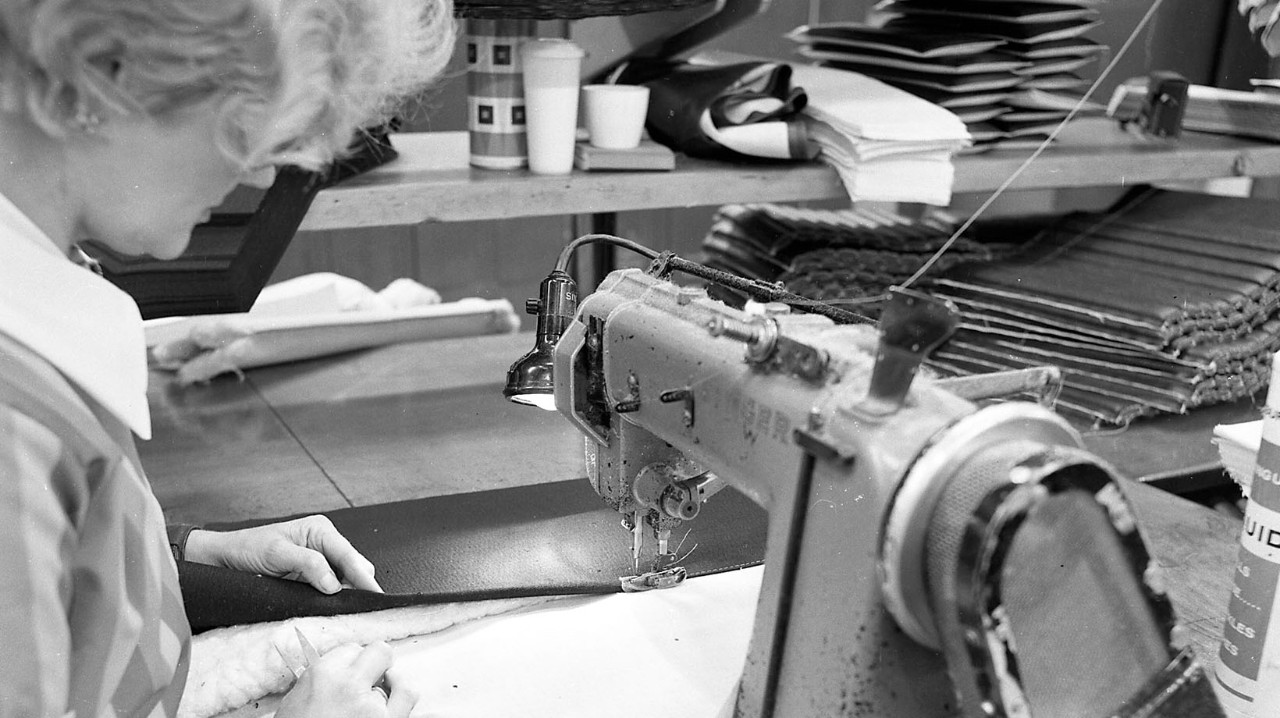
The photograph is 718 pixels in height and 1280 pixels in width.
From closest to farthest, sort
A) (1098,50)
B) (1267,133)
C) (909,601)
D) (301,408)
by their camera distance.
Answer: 1. (909,601)
2. (301,408)
3. (1098,50)
4. (1267,133)

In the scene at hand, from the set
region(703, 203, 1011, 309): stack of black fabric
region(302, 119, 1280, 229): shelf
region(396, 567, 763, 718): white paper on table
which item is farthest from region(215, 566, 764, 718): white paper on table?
region(703, 203, 1011, 309): stack of black fabric

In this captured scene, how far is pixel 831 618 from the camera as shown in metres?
0.67

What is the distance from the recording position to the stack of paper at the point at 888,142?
5.45 ft

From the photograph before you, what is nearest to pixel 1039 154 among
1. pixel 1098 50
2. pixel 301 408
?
pixel 1098 50

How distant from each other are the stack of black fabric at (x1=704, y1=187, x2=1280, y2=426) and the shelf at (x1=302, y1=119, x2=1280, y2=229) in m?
0.14

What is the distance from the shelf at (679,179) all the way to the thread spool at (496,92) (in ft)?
0.10

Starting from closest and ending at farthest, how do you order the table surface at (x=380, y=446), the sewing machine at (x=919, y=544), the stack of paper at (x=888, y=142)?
1. the sewing machine at (x=919, y=544)
2. the table surface at (x=380, y=446)
3. the stack of paper at (x=888, y=142)

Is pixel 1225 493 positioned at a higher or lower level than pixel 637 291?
lower

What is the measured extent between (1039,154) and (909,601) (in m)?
1.43

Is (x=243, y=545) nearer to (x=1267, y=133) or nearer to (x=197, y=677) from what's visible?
(x=197, y=677)

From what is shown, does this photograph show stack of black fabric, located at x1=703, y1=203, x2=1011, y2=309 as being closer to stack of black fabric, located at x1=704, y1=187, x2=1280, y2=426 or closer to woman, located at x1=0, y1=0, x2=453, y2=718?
stack of black fabric, located at x1=704, y1=187, x2=1280, y2=426

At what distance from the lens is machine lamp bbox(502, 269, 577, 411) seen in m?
1.06

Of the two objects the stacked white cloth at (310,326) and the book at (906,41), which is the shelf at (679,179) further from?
the stacked white cloth at (310,326)

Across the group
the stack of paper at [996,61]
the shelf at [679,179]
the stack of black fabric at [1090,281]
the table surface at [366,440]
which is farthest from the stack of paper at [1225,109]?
the table surface at [366,440]
